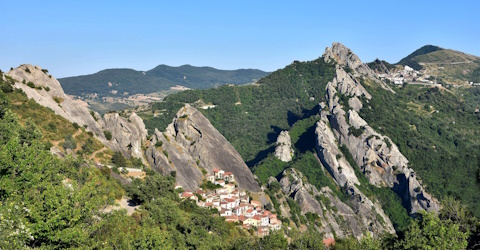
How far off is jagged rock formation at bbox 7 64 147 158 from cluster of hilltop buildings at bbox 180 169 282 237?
15.0 metres

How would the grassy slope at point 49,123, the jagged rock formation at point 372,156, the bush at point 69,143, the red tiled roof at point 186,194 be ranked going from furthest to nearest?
1. the jagged rock formation at point 372,156
2. the red tiled roof at point 186,194
3. the grassy slope at point 49,123
4. the bush at point 69,143

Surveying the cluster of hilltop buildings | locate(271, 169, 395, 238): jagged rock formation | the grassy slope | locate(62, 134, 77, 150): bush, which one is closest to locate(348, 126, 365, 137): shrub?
locate(271, 169, 395, 238): jagged rock formation

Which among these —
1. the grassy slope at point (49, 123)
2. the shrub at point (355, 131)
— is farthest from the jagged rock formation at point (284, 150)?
the grassy slope at point (49, 123)

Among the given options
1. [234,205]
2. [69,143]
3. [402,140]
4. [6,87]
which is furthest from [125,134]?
[402,140]

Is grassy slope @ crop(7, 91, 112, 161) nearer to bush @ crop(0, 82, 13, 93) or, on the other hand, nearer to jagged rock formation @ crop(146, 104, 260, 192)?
bush @ crop(0, 82, 13, 93)

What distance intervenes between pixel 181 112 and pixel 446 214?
2574 inches

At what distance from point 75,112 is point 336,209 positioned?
7185 centimetres

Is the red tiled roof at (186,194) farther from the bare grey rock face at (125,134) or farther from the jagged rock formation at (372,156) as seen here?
the jagged rock formation at (372,156)

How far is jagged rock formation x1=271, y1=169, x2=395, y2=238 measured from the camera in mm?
102688

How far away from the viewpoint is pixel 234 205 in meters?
76.2

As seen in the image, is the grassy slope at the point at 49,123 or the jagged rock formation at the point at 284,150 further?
the jagged rock formation at the point at 284,150

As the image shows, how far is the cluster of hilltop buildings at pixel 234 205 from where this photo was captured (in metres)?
71.5

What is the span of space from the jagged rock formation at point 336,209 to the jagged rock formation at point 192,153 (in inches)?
614

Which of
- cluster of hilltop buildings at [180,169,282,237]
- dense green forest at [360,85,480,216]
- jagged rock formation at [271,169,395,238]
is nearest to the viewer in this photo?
cluster of hilltop buildings at [180,169,282,237]
